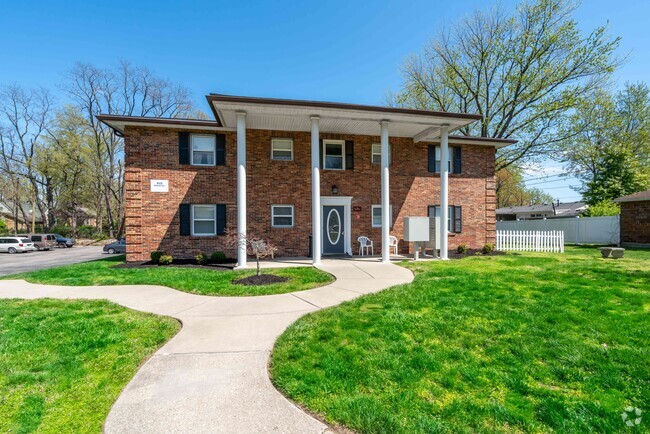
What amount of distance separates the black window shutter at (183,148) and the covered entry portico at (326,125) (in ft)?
5.63

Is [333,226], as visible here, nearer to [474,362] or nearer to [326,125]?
[326,125]

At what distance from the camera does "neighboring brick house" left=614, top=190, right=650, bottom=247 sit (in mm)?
15594

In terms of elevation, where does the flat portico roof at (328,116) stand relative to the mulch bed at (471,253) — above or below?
above

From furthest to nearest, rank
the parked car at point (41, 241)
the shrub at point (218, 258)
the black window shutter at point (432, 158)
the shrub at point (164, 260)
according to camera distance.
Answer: the parked car at point (41, 241), the black window shutter at point (432, 158), the shrub at point (218, 258), the shrub at point (164, 260)

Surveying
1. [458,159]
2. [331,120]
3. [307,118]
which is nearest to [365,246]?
[331,120]

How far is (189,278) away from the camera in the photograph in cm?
775

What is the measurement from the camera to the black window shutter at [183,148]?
11.2 metres

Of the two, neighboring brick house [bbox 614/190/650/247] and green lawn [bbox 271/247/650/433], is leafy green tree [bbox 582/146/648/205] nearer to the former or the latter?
neighboring brick house [bbox 614/190/650/247]

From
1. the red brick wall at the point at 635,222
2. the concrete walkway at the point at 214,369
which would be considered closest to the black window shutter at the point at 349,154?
the concrete walkway at the point at 214,369

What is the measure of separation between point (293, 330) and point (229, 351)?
89 cm

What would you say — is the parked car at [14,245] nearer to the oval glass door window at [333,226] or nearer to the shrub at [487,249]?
the oval glass door window at [333,226]

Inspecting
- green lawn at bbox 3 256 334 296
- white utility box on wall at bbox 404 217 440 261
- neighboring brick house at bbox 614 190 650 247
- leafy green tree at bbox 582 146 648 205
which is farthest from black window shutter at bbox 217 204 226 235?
leafy green tree at bbox 582 146 648 205

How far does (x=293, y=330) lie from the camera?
399 cm

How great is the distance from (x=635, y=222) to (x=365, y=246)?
16124 mm
